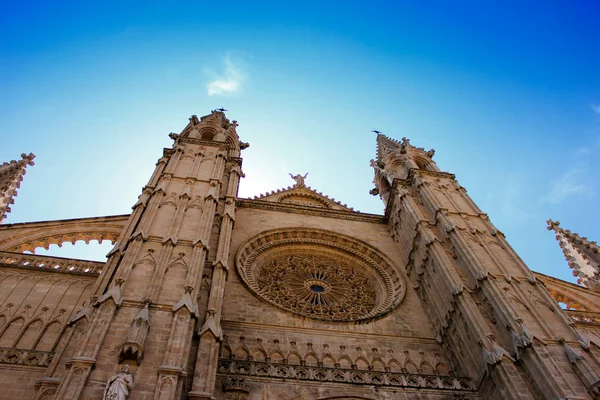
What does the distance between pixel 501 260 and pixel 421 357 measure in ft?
13.4

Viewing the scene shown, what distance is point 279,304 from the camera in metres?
13.8

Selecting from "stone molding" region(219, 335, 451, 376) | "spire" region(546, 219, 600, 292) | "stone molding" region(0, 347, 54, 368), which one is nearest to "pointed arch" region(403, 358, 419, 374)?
"stone molding" region(219, 335, 451, 376)

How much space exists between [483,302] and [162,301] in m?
8.11

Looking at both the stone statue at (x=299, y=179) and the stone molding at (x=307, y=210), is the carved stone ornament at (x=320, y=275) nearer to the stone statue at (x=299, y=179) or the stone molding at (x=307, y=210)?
the stone molding at (x=307, y=210)

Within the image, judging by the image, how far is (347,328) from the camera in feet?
42.9

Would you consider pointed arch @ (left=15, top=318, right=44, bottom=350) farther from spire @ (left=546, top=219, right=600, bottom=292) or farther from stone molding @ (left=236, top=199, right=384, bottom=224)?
spire @ (left=546, top=219, right=600, bottom=292)

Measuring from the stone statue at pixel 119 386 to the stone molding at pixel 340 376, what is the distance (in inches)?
99.0

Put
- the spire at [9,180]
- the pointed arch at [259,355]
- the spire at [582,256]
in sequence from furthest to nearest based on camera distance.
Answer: the spire at [582,256] → the spire at [9,180] → the pointed arch at [259,355]

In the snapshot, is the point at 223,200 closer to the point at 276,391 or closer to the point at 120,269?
the point at 120,269

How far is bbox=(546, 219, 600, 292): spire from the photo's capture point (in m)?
19.5

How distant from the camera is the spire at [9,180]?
18.3 meters

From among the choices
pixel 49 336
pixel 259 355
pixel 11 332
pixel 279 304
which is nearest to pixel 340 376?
pixel 259 355

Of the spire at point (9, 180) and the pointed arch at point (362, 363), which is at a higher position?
the spire at point (9, 180)

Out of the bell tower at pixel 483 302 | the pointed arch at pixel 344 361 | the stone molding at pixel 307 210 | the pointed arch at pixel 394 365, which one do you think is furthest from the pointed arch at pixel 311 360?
the stone molding at pixel 307 210
